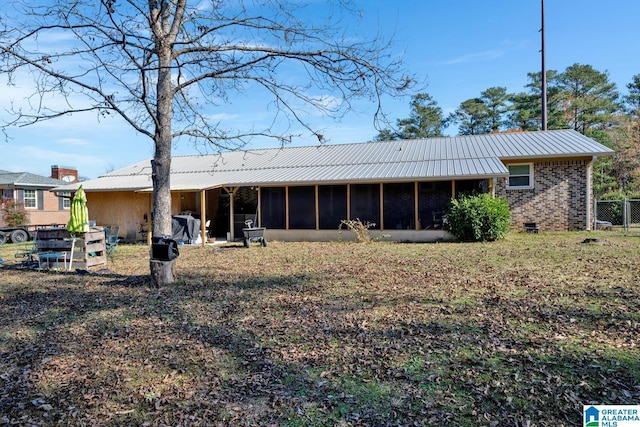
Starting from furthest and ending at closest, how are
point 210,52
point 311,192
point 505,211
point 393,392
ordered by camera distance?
point 311,192
point 505,211
point 210,52
point 393,392

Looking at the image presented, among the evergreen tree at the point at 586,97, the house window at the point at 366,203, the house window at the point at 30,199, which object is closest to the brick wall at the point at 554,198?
the house window at the point at 366,203

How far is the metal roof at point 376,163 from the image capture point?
14828mm

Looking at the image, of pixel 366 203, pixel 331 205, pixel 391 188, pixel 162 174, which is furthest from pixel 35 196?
pixel 391 188

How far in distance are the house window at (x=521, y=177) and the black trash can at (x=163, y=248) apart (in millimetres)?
13826

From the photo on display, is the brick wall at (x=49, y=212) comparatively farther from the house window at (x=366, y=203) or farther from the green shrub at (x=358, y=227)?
the house window at (x=366, y=203)

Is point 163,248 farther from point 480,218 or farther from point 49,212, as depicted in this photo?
point 49,212

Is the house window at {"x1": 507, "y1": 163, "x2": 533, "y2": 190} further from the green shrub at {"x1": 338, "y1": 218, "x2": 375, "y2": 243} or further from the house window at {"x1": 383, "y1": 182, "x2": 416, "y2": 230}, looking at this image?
the green shrub at {"x1": 338, "y1": 218, "x2": 375, "y2": 243}

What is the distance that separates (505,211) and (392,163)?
513 centimetres

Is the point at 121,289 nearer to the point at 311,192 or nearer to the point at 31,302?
the point at 31,302

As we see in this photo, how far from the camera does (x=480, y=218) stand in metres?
13.3

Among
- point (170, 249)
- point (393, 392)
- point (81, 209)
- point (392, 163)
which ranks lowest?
point (393, 392)

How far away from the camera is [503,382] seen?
3318 mm

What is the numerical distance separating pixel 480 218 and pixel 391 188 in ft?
11.0

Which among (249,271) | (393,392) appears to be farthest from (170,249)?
(393,392)
